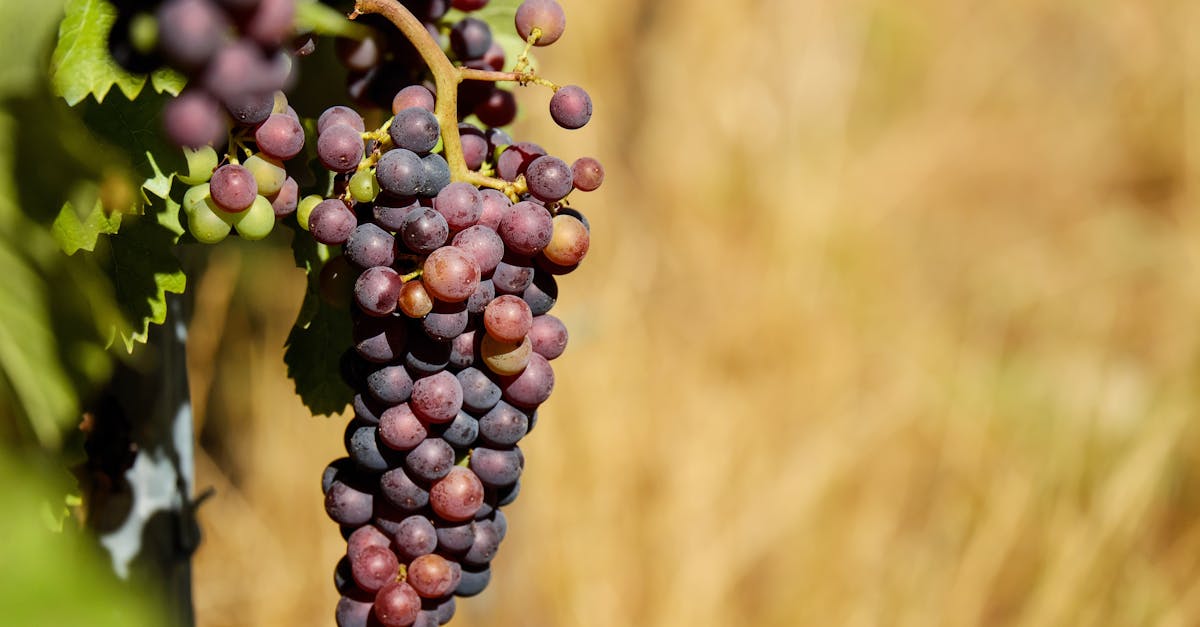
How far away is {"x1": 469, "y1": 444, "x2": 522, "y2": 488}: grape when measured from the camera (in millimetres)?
597

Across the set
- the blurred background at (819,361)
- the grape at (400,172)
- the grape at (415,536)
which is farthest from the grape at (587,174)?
the blurred background at (819,361)

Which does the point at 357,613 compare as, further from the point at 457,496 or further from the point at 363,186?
the point at 363,186

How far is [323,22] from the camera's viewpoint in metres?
0.55

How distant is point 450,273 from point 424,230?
25mm

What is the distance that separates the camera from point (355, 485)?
2.02ft

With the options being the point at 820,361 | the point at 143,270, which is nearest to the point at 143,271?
the point at 143,270

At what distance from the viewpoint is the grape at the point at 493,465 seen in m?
0.60

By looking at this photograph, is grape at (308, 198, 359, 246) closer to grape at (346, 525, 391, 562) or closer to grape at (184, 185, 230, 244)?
grape at (184, 185, 230, 244)

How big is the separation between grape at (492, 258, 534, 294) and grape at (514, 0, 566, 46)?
→ 130 mm

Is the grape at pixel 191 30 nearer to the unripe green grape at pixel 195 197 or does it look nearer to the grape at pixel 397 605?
the unripe green grape at pixel 195 197

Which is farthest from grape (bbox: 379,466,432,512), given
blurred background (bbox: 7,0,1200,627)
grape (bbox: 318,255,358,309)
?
blurred background (bbox: 7,0,1200,627)

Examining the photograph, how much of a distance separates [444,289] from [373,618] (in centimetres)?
24

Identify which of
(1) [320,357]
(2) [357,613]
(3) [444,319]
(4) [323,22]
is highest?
(4) [323,22]

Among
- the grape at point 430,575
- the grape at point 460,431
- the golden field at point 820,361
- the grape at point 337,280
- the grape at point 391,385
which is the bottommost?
the golden field at point 820,361
